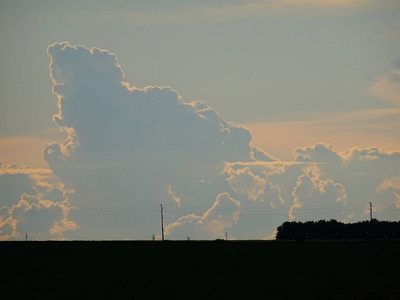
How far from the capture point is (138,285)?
4254 inches

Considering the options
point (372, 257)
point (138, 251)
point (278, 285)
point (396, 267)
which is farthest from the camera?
point (138, 251)

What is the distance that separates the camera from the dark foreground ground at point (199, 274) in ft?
320

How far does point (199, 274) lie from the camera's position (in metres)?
127

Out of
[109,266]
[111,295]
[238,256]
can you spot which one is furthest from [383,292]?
[238,256]

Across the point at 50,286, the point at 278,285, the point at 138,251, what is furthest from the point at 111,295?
the point at 138,251

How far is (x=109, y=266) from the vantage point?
145 metres

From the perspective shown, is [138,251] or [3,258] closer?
[3,258]

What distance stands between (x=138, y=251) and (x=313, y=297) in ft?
333

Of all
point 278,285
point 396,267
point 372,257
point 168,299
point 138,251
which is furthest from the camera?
point 138,251

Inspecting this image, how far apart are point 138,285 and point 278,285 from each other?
54.7 ft

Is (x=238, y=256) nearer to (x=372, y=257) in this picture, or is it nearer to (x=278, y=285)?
(x=372, y=257)

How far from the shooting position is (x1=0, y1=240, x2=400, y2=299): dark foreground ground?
320 ft

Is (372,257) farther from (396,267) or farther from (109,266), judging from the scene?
(109,266)

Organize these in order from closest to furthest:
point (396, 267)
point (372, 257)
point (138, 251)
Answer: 1. point (396, 267)
2. point (372, 257)
3. point (138, 251)
